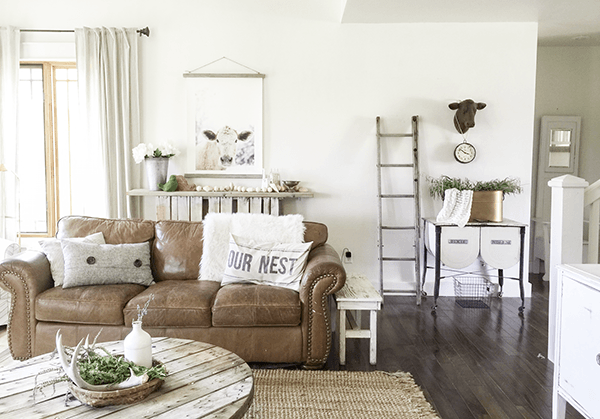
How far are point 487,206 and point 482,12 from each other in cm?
176

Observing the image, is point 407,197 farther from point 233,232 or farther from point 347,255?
point 233,232

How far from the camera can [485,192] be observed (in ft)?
14.6

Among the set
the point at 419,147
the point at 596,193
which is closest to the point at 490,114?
the point at 419,147

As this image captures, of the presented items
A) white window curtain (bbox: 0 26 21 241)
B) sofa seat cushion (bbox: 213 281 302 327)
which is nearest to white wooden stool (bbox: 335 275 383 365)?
sofa seat cushion (bbox: 213 281 302 327)

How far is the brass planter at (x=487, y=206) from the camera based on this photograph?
4.45 meters

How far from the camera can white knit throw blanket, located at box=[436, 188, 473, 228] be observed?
438 centimetres

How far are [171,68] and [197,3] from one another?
0.67 metres

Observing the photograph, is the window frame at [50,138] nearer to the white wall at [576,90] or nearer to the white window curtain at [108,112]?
the white window curtain at [108,112]

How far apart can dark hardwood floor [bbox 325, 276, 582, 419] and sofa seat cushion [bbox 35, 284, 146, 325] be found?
1397mm

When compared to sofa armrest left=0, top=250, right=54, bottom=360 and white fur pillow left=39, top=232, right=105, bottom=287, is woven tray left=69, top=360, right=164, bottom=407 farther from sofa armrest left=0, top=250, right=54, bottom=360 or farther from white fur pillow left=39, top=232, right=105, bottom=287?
white fur pillow left=39, top=232, right=105, bottom=287

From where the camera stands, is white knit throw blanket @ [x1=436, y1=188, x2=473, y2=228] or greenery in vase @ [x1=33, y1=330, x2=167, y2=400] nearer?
greenery in vase @ [x1=33, y1=330, x2=167, y2=400]

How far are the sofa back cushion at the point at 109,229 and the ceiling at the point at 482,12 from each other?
2.53 m

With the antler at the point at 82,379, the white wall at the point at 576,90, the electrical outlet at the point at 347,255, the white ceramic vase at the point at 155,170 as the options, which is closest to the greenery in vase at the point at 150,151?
the white ceramic vase at the point at 155,170

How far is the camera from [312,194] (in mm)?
4512
